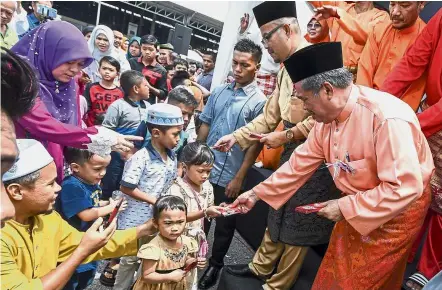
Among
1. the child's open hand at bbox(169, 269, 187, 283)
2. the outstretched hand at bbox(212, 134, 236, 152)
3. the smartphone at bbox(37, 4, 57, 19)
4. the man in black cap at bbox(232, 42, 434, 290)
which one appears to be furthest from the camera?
the smartphone at bbox(37, 4, 57, 19)

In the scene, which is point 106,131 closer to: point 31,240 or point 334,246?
point 31,240

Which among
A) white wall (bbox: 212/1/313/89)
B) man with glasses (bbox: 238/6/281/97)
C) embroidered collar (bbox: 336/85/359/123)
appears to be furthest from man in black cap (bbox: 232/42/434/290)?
white wall (bbox: 212/1/313/89)

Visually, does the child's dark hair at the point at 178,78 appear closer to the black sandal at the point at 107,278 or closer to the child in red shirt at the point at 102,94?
the child in red shirt at the point at 102,94

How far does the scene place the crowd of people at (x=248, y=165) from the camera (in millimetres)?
1663

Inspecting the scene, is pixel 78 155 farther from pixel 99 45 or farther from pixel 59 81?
A: pixel 99 45

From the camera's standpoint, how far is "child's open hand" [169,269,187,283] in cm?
212

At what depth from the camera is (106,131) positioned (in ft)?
8.15

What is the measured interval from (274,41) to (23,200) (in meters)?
1.77

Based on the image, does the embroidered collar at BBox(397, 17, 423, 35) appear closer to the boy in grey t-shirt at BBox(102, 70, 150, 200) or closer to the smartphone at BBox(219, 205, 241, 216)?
the smartphone at BBox(219, 205, 241, 216)

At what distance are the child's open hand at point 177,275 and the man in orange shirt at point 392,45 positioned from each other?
66.4 inches

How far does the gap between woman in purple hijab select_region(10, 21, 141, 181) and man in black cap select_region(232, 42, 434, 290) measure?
116 cm

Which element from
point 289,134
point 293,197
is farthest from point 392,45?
point 293,197

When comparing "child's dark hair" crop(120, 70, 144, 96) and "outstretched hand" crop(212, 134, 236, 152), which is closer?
"outstretched hand" crop(212, 134, 236, 152)

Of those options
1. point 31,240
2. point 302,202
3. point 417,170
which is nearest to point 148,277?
point 31,240
